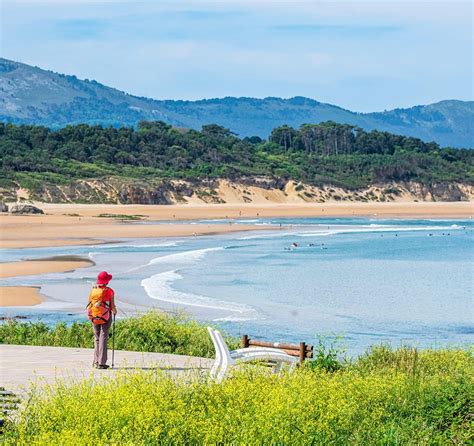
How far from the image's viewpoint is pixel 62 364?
14.1 m

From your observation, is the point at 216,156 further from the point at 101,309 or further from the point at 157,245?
the point at 101,309

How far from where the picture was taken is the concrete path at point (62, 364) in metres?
12.7

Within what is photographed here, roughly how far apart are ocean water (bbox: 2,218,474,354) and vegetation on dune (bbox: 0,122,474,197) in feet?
134

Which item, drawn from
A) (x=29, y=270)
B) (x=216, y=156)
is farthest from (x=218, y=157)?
(x=29, y=270)

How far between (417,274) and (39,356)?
24.8 m

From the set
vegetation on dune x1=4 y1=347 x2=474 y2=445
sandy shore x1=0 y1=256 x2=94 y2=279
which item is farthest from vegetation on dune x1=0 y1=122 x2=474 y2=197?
vegetation on dune x1=4 y1=347 x2=474 y2=445

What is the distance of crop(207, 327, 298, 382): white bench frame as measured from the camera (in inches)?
462

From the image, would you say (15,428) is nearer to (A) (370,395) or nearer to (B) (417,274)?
(A) (370,395)

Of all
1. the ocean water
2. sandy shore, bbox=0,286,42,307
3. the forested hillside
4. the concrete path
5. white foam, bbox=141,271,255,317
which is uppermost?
the forested hillside

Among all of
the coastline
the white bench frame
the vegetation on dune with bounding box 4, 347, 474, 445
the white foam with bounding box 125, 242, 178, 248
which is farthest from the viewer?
the white foam with bounding box 125, 242, 178, 248

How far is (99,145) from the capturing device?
10819cm

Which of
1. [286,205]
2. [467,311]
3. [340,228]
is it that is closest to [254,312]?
[467,311]

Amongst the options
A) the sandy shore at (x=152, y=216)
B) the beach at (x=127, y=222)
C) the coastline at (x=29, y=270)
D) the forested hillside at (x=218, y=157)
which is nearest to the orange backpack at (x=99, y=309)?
the coastline at (x=29, y=270)

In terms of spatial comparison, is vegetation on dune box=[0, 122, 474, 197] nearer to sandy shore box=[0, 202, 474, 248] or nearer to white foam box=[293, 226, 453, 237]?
sandy shore box=[0, 202, 474, 248]
